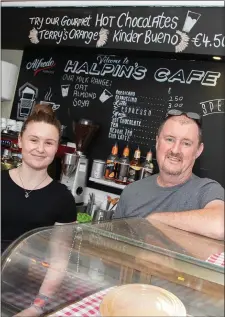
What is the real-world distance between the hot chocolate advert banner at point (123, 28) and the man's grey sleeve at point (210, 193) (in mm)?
1211

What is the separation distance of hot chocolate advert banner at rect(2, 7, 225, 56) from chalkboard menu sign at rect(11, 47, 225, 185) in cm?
22

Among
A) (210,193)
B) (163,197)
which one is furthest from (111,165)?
(210,193)

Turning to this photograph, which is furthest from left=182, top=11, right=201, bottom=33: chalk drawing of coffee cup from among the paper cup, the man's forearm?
the paper cup

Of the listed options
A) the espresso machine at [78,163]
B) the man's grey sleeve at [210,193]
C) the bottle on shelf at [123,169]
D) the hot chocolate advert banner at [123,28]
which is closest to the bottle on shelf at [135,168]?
the bottle on shelf at [123,169]

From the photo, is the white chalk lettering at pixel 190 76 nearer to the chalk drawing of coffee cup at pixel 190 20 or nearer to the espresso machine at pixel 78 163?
the chalk drawing of coffee cup at pixel 190 20

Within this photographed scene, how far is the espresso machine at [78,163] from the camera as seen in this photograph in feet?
9.69

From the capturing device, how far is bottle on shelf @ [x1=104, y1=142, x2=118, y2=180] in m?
2.95

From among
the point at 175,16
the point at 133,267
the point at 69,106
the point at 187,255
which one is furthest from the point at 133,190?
the point at 69,106

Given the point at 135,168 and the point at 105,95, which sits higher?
the point at 105,95

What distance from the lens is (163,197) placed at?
1655mm

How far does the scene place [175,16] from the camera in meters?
2.49

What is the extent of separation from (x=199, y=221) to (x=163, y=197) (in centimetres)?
55

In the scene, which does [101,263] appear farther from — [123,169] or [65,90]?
[65,90]

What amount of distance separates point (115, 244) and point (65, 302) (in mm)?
248
